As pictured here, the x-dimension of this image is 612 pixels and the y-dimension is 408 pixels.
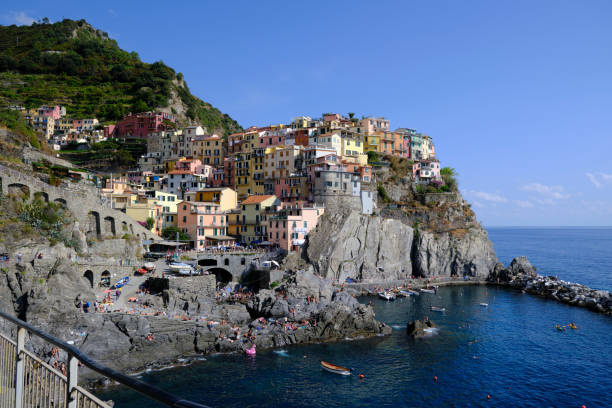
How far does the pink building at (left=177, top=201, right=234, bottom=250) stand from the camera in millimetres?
62906

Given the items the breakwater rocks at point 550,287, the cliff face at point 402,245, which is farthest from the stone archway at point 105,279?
the breakwater rocks at point 550,287

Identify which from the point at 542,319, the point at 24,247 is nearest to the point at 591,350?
the point at 542,319

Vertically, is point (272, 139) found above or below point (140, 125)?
below

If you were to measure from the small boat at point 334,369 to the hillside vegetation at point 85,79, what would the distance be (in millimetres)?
96064

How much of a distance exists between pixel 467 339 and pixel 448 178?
53343mm

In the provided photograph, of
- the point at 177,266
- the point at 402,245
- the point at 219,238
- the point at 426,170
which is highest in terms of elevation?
the point at 426,170

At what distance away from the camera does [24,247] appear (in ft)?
128

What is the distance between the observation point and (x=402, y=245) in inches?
2849

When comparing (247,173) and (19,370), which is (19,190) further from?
(19,370)

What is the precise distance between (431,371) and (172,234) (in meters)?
41.0

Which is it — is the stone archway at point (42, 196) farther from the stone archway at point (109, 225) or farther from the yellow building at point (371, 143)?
the yellow building at point (371, 143)

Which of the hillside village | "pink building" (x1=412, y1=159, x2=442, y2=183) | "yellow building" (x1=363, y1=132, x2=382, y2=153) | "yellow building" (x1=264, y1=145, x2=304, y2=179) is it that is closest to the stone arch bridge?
the hillside village

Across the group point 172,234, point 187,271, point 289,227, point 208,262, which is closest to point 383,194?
point 289,227

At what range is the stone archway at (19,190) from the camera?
4359cm
